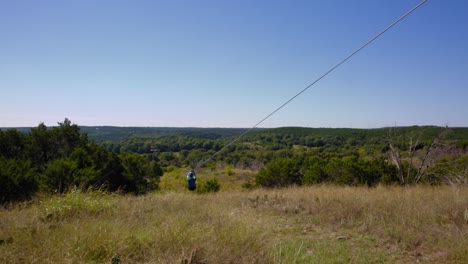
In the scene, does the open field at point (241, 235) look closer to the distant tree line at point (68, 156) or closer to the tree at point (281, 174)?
the distant tree line at point (68, 156)

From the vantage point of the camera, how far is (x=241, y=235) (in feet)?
10.9

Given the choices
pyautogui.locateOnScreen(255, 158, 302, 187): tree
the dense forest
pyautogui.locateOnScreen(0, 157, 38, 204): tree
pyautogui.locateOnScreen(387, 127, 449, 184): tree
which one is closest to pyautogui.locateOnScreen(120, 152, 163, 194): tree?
the dense forest

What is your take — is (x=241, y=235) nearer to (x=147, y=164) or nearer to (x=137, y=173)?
(x=137, y=173)

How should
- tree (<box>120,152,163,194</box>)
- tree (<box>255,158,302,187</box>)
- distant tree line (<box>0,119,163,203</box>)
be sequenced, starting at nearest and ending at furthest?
1. distant tree line (<box>0,119,163,203</box>)
2. tree (<box>255,158,302,187</box>)
3. tree (<box>120,152,163,194</box>)

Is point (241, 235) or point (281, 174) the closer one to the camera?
point (241, 235)

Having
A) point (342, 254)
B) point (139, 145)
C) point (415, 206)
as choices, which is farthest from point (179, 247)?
point (139, 145)

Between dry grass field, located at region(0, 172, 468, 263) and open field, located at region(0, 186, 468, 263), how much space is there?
0.03 feet

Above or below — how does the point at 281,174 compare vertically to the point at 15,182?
below

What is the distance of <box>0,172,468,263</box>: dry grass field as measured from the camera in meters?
2.87

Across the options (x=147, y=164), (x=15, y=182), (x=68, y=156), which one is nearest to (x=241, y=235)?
(x=15, y=182)

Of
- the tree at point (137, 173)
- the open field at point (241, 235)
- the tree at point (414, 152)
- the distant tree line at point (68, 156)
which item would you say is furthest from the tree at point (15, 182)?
the tree at point (414, 152)

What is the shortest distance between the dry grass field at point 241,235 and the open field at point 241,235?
0.01 meters

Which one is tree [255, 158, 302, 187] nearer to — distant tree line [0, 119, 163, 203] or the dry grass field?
distant tree line [0, 119, 163, 203]

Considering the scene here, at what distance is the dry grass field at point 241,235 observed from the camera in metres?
2.87
